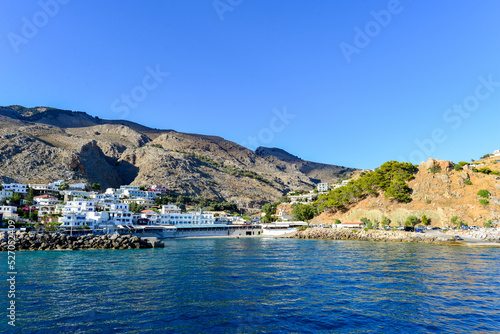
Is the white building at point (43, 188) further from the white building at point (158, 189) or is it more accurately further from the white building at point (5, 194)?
the white building at point (158, 189)

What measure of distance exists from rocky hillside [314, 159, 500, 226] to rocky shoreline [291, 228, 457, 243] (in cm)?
1365

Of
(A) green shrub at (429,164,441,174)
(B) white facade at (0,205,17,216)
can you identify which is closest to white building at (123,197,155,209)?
(B) white facade at (0,205,17,216)

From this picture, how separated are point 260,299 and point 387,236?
199ft

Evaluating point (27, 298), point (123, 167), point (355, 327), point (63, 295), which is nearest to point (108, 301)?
point (63, 295)

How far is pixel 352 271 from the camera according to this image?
30594 mm

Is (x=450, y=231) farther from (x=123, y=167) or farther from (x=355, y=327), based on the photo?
(x=123, y=167)

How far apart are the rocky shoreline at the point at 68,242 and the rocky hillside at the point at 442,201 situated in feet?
203

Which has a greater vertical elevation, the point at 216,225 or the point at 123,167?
the point at 123,167

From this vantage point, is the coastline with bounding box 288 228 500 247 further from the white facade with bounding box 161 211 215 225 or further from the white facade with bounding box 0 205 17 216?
the white facade with bounding box 0 205 17 216

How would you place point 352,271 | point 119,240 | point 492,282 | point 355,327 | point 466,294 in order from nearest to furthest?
point 355,327 → point 466,294 → point 492,282 → point 352,271 → point 119,240

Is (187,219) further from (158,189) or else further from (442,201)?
(442,201)

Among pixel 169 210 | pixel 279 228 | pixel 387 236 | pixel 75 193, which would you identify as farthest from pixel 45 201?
pixel 387 236

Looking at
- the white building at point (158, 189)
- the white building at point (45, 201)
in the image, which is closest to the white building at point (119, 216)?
the white building at point (45, 201)

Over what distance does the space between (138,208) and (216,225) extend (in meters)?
29.6
